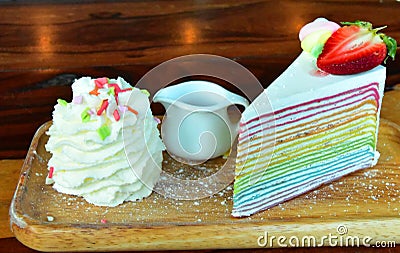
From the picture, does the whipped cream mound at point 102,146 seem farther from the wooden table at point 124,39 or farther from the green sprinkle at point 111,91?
the wooden table at point 124,39

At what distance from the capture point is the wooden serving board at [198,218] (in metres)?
1.46

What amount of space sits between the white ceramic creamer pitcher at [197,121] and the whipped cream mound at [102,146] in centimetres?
9

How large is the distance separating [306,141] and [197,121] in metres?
0.28

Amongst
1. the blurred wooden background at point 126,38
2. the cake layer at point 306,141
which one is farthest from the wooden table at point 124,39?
the cake layer at point 306,141

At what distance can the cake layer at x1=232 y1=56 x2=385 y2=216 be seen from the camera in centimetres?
157

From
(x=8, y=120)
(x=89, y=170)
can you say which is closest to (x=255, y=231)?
(x=89, y=170)

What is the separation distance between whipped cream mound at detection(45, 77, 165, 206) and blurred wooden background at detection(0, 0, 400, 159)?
1.03ft

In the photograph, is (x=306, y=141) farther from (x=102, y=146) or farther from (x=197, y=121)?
(x=102, y=146)

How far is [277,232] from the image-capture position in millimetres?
1479

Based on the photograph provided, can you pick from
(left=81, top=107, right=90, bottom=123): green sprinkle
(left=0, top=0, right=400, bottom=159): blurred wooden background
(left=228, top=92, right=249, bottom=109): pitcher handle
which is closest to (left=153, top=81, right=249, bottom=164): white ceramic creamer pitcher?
(left=228, top=92, right=249, bottom=109): pitcher handle

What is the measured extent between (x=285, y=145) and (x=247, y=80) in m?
0.30

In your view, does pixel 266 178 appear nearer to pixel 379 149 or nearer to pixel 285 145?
pixel 285 145

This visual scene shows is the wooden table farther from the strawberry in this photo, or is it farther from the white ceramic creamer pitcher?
the strawberry

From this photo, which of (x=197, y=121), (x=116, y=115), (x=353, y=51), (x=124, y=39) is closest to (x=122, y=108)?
(x=116, y=115)
